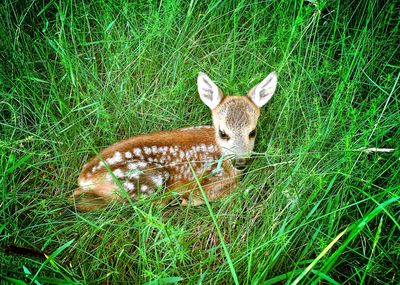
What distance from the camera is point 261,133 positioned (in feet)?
10.5

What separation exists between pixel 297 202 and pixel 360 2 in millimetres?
1701

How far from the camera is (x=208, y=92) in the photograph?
3.14m

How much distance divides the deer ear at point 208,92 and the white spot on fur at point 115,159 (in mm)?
691

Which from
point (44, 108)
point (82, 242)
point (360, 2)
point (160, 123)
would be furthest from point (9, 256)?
point (360, 2)

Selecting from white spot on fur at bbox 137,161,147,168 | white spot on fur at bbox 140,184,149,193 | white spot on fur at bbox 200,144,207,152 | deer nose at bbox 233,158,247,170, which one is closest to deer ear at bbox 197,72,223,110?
white spot on fur at bbox 200,144,207,152

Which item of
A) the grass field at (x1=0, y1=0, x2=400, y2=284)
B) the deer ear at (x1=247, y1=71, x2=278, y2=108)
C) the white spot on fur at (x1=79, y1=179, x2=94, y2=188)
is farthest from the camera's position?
the deer ear at (x1=247, y1=71, x2=278, y2=108)

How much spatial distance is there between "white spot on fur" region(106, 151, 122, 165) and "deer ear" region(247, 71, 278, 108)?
3.05ft

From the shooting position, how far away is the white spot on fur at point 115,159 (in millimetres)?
2828

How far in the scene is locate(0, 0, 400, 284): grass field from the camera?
7.75ft

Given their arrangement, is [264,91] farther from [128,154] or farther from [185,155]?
[128,154]

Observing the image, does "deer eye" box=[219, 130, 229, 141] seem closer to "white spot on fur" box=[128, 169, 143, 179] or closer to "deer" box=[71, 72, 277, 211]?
"deer" box=[71, 72, 277, 211]

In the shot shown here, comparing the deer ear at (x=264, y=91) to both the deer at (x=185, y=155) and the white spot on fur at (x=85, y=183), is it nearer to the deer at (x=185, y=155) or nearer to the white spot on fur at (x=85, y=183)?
the deer at (x=185, y=155)

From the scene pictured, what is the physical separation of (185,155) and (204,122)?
39 cm

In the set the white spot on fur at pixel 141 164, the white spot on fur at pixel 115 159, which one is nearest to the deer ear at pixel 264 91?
the white spot on fur at pixel 141 164
